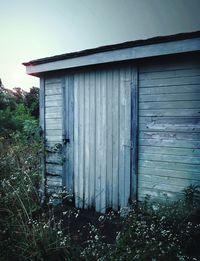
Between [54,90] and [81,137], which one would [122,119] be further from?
[54,90]

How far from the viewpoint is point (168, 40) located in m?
3.72

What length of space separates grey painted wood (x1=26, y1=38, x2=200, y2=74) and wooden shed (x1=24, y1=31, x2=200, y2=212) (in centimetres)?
1

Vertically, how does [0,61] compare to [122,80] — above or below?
above

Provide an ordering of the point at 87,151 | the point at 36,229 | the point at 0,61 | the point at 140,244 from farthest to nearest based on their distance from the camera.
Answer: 1. the point at 0,61
2. the point at 87,151
3. the point at 36,229
4. the point at 140,244

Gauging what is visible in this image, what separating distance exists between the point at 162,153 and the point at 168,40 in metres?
1.92

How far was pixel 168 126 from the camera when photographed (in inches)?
161

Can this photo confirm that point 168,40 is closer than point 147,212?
Yes

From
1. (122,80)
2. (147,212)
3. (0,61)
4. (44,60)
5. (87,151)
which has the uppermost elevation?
(0,61)

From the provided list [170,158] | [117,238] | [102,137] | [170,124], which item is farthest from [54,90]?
[117,238]

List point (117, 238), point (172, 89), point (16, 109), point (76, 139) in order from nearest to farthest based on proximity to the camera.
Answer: point (117, 238), point (172, 89), point (76, 139), point (16, 109)

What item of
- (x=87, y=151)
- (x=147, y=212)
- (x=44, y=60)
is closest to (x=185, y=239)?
(x=147, y=212)

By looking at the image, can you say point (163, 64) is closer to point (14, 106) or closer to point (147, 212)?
point (147, 212)

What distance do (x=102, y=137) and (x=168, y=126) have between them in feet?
4.42

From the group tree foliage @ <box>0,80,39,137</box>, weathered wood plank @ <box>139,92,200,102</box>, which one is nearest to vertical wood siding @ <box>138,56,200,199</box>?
weathered wood plank @ <box>139,92,200,102</box>
